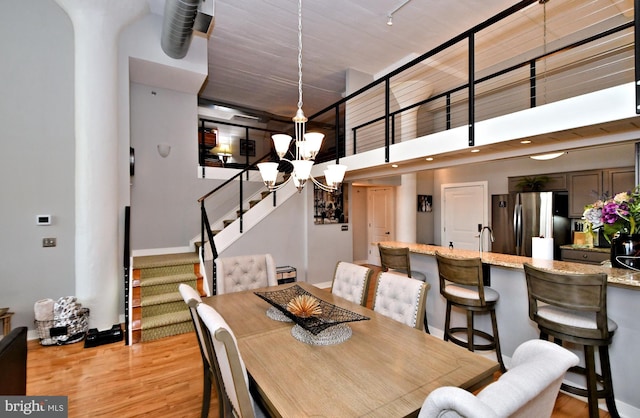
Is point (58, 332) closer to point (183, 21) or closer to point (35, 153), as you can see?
point (35, 153)

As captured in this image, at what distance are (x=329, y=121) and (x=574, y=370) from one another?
26.1 ft

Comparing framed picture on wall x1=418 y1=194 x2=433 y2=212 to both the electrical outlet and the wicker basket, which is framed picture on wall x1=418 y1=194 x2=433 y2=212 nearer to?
the wicker basket

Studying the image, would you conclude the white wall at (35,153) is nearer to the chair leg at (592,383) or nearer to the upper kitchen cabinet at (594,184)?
the chair leg at (592,383)

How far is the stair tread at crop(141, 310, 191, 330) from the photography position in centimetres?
351

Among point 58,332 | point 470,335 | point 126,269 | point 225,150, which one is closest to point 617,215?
point 470,335

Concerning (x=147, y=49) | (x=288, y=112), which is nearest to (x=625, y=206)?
(x=147, y=49)

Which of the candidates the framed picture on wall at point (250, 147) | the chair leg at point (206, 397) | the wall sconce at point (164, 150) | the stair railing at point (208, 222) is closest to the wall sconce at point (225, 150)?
the framed picture on wall at point (250, 147)

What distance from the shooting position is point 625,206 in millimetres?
2254

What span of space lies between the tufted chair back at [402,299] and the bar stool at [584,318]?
0.87m

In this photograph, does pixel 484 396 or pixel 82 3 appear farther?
pixel 82 3

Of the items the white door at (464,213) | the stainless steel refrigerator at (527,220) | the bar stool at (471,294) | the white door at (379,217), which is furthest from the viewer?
the white door at (379,217)

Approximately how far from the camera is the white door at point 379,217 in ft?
25.0

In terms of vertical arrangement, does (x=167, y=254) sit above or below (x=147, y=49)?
below

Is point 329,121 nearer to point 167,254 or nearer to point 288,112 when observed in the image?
point 288,112
